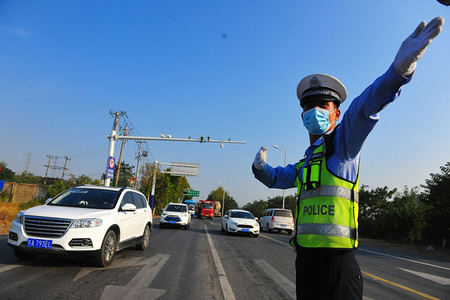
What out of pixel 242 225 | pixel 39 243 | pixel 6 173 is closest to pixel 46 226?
pixel 39 243

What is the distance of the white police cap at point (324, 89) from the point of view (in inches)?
81.0

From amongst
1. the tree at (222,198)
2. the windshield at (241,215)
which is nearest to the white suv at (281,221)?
the windshield at (241,215)

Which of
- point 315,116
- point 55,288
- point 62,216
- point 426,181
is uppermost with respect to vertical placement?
point 426,181

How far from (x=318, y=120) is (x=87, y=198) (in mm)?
6571

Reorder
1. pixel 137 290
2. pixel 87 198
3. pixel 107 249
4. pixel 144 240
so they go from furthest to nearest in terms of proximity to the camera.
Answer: pixel 144 240 < pixel 87 198 < pixel 107 249 < pixel 137 290

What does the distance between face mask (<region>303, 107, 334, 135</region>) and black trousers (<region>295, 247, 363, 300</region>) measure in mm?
784

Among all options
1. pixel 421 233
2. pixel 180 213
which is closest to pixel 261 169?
pixel 180 213

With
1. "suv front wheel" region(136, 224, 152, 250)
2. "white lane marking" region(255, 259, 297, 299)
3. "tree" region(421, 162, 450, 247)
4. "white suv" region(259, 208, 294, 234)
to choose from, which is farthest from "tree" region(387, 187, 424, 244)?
"suv front wheel" region(136, 224, 152, 250)

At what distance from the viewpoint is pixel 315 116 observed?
2.07m

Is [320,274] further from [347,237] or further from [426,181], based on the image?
[426,181]

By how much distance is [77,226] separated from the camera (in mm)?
5793

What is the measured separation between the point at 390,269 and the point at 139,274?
21.6 feet

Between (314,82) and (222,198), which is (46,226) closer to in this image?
(314,82)

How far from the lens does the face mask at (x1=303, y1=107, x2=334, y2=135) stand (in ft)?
6.77
